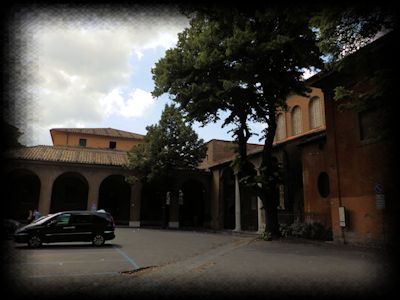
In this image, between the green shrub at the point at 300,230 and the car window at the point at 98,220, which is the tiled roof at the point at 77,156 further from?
the green shrub at the point at 300,230

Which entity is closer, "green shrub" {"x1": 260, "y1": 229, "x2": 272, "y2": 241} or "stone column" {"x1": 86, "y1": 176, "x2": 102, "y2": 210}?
"green shrub" {"x1": 260, "y1": 229, "x2": 272, "y2": 241}

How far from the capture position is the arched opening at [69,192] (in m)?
35.5

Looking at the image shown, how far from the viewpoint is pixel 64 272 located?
30.0 ft

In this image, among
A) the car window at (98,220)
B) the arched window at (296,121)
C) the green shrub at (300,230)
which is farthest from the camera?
the arched window at (296,121)

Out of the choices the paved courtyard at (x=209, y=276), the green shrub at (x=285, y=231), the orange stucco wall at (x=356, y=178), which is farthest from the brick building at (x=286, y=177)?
the paved courtyard at (x=209, y=276)

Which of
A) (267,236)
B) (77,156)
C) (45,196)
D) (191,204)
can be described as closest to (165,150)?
(77,156)

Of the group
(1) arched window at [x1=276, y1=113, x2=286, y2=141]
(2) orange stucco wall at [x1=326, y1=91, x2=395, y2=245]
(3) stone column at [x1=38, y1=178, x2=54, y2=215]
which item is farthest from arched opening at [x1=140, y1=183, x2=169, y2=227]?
(2) orange stucco wall at [x1=326, y1=91, x2=395, y2=245]

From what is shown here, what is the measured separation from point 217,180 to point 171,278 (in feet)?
92.3

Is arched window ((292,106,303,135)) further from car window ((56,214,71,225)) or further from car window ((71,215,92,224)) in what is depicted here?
car window ((56,214,71,225))

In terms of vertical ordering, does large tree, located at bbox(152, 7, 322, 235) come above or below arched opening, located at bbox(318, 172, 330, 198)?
above

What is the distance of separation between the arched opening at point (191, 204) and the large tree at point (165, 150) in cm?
685

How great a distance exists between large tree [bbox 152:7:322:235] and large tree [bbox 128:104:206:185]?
13.8 metres

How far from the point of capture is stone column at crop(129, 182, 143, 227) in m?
34.3

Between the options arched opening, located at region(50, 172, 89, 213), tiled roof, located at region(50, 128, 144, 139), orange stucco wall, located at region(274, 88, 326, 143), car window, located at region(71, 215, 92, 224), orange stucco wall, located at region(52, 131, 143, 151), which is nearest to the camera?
car window, located at region(71, 215, 92, 224)
